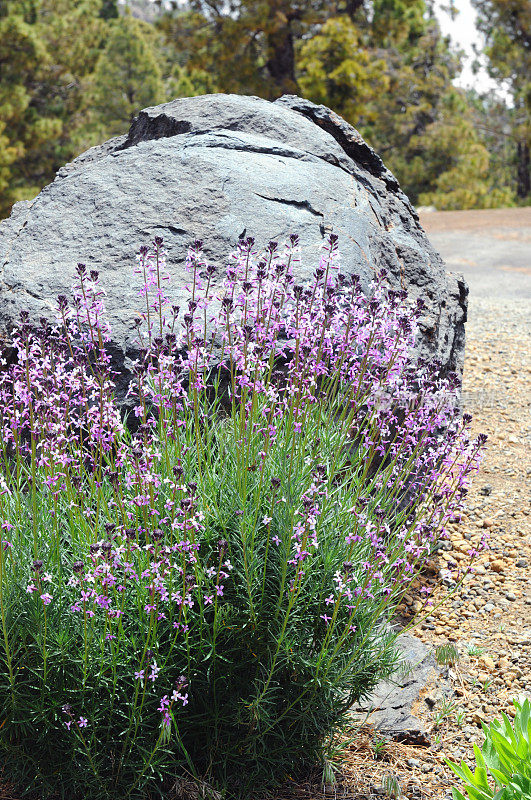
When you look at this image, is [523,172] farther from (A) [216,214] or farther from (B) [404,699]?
(B) [404,699]

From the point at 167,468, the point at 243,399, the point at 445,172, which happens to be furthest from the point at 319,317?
the point at 445,172

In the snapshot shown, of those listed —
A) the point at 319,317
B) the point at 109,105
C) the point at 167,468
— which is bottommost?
the point at 167,468

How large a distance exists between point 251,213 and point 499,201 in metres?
22.3

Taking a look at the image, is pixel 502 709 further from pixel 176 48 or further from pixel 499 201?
pixel 499 201

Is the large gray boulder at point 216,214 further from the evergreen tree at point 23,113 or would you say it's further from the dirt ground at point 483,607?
the evergreen tree at point 23,113

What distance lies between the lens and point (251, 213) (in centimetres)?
500

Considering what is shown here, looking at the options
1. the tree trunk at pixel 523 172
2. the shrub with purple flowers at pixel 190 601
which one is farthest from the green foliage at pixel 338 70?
the shrub with purple flowers at pixel 190 601

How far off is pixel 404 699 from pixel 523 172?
28.9 meters

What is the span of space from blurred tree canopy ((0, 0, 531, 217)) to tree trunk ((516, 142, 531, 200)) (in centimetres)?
6

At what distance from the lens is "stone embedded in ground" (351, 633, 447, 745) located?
12.1 feet

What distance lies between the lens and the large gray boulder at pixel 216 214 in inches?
184

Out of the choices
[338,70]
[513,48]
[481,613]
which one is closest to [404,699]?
[481,613]

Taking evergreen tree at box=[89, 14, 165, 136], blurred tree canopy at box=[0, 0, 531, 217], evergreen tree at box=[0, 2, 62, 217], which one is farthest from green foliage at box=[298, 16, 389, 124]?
evergreen tree at box=[89, 14, 165, 136]

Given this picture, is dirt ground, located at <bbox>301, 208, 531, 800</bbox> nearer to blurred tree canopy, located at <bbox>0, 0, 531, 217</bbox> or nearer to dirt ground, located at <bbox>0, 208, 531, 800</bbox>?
dirt ground, located at <bbox>0, 208, 531, 800</bbox>
